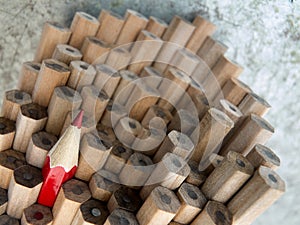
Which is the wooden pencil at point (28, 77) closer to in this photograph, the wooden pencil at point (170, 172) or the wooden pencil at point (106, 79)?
the wooden pencil at point (106, 79)

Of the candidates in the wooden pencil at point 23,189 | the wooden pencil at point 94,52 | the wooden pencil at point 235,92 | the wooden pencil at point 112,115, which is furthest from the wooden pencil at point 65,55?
the wooden pencil at point 235,92

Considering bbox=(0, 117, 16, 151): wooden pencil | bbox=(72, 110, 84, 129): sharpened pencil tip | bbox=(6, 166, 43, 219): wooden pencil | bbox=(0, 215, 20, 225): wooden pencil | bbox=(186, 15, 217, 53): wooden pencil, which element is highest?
bbox=(186, 15, 217, 53): wooden pencil

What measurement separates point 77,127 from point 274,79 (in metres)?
0.68

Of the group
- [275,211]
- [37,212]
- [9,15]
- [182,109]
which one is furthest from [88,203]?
[275,211]

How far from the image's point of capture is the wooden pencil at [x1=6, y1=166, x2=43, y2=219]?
60 centimetres

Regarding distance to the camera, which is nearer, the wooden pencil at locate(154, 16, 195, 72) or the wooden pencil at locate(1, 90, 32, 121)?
the wooden pencil at locate(1, 90, 32, 121)

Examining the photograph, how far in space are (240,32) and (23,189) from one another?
70 cm

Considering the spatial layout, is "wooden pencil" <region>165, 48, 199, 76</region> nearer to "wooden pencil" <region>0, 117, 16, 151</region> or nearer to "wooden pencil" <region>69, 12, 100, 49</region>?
"wooden pencil" <region>69, 12, 100, 49</region>

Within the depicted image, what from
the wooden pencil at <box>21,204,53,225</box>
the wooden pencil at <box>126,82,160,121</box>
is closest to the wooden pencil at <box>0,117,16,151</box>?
the wooden pencil at <box>21,204,53,225</box>

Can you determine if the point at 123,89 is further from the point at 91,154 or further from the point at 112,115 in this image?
the point at 91,154

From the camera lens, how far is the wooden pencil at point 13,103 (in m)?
0.65

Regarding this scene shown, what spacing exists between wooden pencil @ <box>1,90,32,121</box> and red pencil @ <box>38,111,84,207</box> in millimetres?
121

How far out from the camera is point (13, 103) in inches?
25.4

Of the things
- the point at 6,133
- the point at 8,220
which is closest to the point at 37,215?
the point at 8,220
